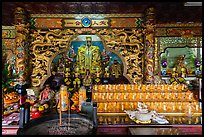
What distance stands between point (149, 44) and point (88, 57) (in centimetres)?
180

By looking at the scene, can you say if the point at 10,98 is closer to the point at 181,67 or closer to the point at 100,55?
the point at 100,55

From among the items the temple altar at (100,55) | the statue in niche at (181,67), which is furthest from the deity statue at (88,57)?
the statue in niche at (181,67)

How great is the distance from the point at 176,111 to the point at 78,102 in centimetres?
107

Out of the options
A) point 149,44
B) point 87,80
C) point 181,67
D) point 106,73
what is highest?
point 149,44

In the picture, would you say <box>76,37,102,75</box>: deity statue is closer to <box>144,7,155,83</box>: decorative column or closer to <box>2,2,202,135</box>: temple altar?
<box>2,2,202,135</box>: temple altar

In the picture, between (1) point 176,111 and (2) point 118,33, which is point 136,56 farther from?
(1) point 176,111

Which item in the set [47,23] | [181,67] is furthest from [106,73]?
[181,67]

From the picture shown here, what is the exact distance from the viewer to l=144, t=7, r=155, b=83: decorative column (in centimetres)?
429

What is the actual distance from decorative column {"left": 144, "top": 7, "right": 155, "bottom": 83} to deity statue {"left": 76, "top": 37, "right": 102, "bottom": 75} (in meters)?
1.43

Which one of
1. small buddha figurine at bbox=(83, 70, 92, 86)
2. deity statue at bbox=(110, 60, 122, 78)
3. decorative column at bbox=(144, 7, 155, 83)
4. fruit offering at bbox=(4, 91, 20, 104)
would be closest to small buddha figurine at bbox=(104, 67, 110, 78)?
deity statue at bbox=(110, 60, 122, 78)

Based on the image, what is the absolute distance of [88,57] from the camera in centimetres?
559

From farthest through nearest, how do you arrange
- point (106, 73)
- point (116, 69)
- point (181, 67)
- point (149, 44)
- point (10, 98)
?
point (181, 67) < point (116, 69) < point (106, 73) < point (149, 44) < point (10, 98)

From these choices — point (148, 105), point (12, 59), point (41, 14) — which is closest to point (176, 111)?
point (148, 105)

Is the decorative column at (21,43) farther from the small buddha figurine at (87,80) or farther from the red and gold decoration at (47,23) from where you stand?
the small buddha figurine at (87,80)
